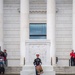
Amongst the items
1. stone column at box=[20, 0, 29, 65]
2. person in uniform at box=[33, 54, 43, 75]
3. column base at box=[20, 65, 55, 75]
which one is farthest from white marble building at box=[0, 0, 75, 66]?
person in uniform at box=[33, 54, 43, 75]

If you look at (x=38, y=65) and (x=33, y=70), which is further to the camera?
(x=33, y=70)

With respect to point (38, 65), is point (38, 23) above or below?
above

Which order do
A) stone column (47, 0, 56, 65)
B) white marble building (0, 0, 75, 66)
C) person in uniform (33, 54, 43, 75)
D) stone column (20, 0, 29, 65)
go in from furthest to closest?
white marble building (0, 0, 75, 66) < stone column (20, 0, 29, 65) < stone column (47, 0, 56, 65) < person in uniform (33, 54, 43, 75)

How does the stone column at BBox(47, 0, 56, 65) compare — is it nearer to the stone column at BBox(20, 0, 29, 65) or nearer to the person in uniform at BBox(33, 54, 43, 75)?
the stone column at BBox(20, 0, 29, 65)

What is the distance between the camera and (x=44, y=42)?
50.4m

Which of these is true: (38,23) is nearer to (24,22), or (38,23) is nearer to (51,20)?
(24,22)

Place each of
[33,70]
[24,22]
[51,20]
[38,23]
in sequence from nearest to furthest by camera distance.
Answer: [33,70] → [51,20] → [24,22] → [38,23]

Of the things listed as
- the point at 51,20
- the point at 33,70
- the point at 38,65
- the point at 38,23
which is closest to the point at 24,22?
the point at 51,20

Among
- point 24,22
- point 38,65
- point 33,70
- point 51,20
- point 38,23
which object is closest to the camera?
point 38,65

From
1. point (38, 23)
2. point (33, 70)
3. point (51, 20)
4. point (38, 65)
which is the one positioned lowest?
point (33, 70)

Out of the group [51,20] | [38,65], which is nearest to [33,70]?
[38,65]

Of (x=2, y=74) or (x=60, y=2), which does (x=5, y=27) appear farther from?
(x=2, y=74)

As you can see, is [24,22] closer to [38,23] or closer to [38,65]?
[38,23]

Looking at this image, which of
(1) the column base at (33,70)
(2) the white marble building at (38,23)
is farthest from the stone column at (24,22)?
(1) the column base at (33,70)
